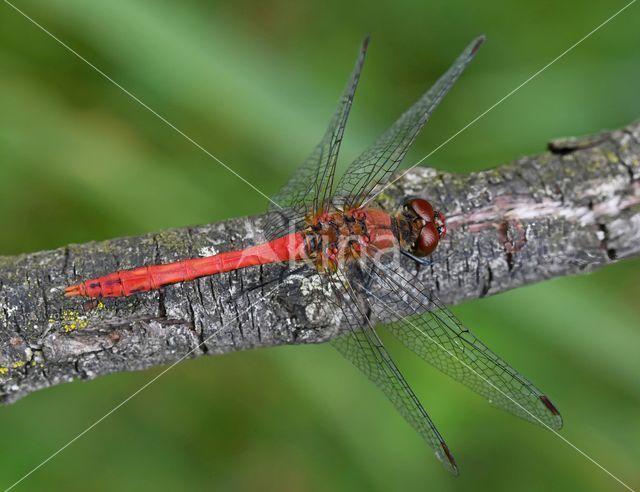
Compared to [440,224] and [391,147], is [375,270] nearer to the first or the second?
[440,224]

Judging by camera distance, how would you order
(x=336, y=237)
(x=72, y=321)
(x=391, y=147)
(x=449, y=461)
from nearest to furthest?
(x=72, y=321)
(x=449, y=461)
(x=336, y=237)
(x=391, y=147)

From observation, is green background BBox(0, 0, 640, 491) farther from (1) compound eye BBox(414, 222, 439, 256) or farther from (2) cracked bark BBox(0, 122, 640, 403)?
(1) compound eye BBox(414, 222, 439, 256)

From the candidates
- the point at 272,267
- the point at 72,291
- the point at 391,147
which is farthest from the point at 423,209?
the point at 72,291

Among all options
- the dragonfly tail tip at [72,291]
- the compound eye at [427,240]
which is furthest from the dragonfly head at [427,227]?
the dragonfly tail tip at [72,291]

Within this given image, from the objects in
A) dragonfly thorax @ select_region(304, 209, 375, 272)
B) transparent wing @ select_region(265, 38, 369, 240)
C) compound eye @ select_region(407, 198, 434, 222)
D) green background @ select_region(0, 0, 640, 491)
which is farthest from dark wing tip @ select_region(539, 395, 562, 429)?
transparent wing @ select_region(265, 38, 369, 240)

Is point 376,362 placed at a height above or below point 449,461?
above

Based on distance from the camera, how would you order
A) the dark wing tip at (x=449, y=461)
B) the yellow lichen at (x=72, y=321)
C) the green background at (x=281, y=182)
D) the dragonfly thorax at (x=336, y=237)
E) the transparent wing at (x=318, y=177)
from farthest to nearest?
the green background at (x=281, y=182), the transparent wing at (x=318, y=177), the dragonfly thorax at (x=336, y=237), the dark wing tip at (x=449, y=461), the yellow lichen at (x=72, y=321)

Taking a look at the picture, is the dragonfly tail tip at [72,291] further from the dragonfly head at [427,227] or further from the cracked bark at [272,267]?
the dragonfly head at [427,227]
